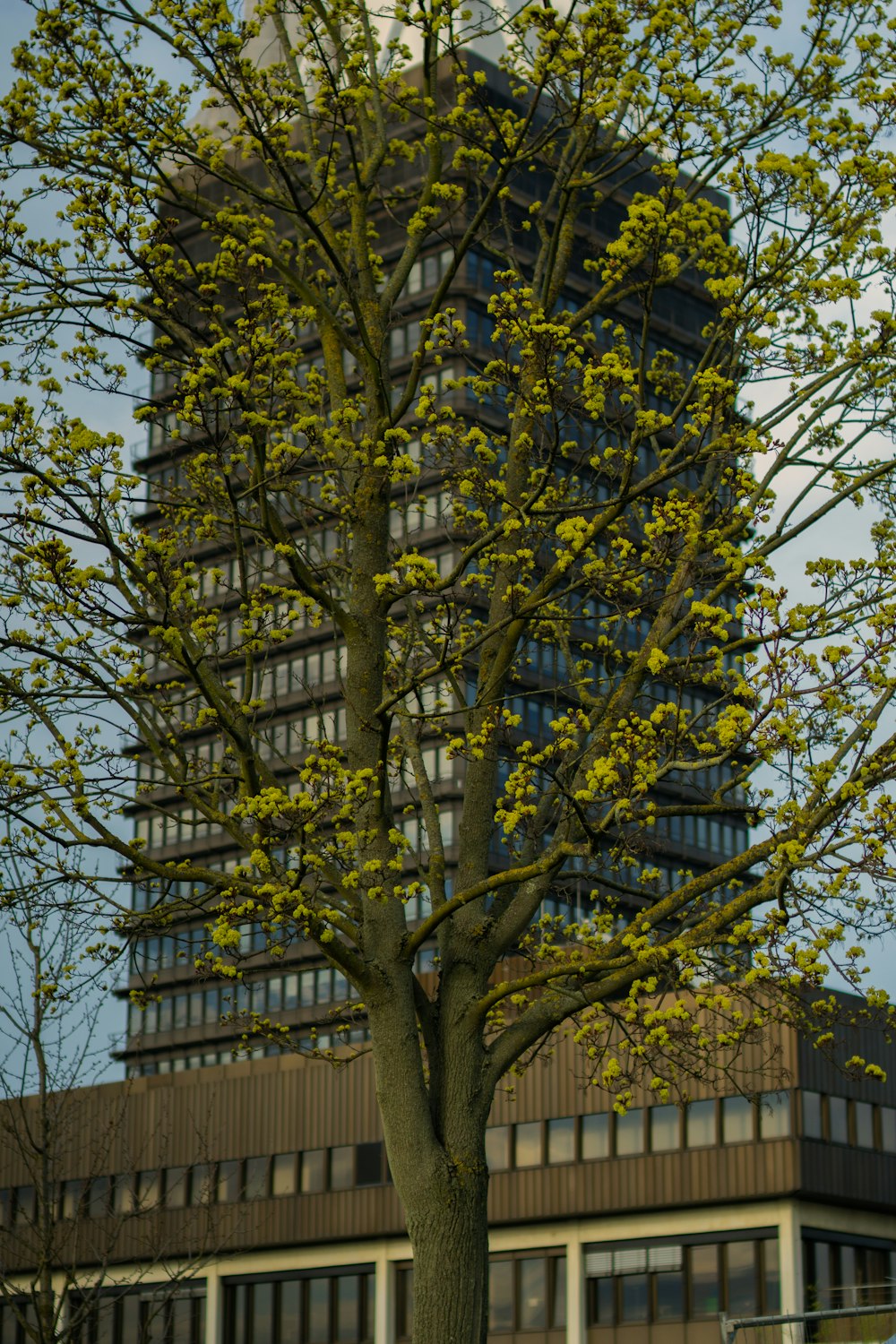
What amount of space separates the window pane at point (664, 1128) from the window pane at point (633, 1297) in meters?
3.45

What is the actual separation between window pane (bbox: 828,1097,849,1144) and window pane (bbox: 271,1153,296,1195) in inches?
721

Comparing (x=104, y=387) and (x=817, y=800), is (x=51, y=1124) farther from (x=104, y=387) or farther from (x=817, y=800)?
(x=817, y=800)

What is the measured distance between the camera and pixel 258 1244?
5775cm

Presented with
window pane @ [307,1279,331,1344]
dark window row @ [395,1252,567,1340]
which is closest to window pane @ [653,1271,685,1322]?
dark window row @ [395,1252,567,1340]

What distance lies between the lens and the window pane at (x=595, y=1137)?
5106cm

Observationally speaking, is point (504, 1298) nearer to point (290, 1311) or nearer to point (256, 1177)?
point (290, 1311)

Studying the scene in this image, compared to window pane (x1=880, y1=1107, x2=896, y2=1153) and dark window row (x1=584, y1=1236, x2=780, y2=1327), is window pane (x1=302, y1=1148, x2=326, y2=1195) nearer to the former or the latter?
dark window row (x1=584, y1=1236, x2=780, y2=1327)

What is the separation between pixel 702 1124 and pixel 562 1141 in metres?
4.68

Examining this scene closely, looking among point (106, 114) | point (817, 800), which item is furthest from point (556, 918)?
point (106, 114)

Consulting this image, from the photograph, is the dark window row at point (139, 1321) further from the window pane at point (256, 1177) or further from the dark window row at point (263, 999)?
the dark window row at point (263, 999)

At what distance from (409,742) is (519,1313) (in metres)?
39.7

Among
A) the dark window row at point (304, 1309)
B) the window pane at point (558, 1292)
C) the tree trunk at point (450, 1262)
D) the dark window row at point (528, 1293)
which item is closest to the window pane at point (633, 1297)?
the window pane at point (558, 1292)

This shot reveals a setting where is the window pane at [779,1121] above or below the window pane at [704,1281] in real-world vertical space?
above

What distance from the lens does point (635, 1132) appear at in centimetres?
5069
